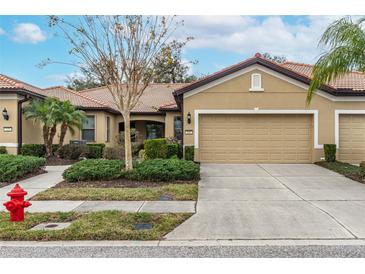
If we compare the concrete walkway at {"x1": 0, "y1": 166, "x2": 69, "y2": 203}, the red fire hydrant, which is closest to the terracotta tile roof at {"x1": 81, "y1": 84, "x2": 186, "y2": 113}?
the concrete walkway at {"x1": 0, "y1": 166, "x2": 69, "y2": 203}

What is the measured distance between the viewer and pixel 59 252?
4906 mm

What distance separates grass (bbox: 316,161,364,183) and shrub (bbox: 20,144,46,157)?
12926mm

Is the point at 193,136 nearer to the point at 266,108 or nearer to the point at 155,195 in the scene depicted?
the point at 266,108

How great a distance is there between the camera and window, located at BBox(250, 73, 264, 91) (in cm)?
1574

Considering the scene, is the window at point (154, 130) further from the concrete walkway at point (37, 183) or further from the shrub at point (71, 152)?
the concrete walkway at point (37, 183)

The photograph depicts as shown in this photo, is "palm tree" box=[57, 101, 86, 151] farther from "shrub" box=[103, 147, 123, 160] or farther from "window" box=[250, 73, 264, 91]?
"window" box=[250, 73, 264, 91]

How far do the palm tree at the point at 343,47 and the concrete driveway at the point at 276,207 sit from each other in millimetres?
3521

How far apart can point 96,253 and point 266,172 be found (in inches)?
363

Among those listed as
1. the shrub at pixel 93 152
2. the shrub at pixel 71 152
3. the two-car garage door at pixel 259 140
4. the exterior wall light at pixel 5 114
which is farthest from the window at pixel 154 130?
the exterior wall light at pixel 5 114

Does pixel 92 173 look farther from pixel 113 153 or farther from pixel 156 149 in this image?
pixel 113 153

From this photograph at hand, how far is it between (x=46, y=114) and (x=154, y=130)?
8.93 meters

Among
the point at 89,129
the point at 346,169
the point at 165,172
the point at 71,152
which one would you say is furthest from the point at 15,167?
the point at 346,169

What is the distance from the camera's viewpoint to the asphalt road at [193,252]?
476 centimetres

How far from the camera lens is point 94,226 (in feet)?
19.3
